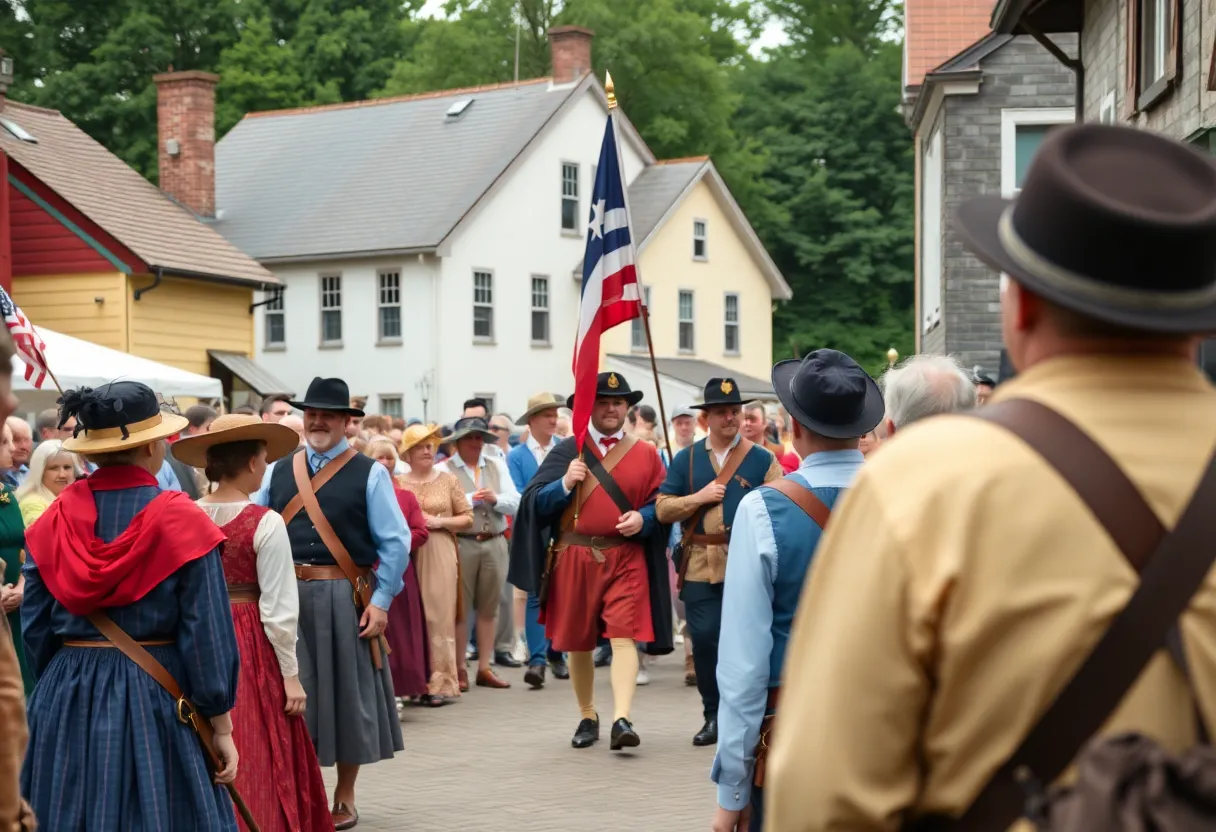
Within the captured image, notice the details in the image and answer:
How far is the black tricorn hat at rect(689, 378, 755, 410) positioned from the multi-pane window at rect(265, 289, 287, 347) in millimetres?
31837

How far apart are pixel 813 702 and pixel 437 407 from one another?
37.4 metres

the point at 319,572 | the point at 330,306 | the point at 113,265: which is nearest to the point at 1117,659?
the point at 319,572

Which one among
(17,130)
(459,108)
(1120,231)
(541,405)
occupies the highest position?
(459,108)

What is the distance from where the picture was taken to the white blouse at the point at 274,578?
23.2ft

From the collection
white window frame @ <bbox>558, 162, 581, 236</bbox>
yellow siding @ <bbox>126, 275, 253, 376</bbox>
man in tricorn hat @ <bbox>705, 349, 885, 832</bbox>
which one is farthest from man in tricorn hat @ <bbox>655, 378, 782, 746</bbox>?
white window frame @ <bbox>558, 162, 581, 236</bbox>

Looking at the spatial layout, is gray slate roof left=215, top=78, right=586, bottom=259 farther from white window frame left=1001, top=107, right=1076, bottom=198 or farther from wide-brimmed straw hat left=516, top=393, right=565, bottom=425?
wide-brimmed straw hat left=516, top=393, right=565, bottom=425

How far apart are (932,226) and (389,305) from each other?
16.8 meters

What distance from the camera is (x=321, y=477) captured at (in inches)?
335

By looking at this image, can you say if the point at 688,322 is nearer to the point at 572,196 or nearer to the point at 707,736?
the point at 572,196

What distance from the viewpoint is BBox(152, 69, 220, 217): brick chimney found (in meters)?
35.9

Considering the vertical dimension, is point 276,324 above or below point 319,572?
above

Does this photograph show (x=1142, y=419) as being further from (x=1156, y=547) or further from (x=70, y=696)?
(x=70, y=696)

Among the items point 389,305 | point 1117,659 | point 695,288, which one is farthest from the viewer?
point 695,288

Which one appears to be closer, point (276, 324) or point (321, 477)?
point (321, 477)
